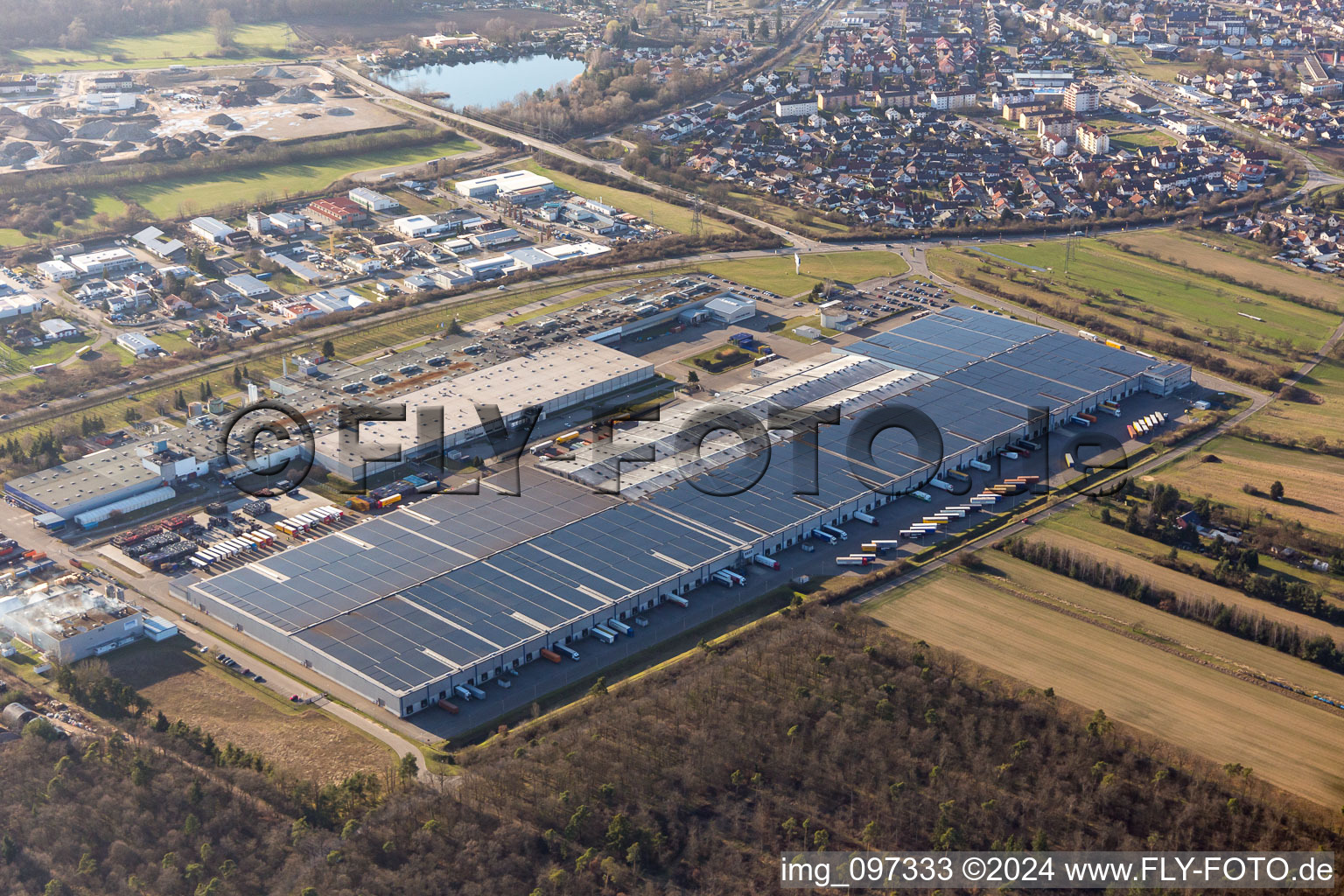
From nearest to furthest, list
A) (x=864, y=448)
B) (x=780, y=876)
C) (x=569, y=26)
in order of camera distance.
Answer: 1. (x=780, y=876)
2. (x=864, y=448)
3. (x=569, y=26)

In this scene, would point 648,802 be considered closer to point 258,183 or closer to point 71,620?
point 71,620

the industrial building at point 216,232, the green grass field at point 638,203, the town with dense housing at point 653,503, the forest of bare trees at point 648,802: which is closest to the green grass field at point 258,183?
the town with dense housing at point 653,503

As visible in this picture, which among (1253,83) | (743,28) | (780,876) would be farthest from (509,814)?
(743,28)

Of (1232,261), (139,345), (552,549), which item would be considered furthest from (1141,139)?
(139,345)

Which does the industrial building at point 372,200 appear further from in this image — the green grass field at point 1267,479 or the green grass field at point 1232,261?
the green grass field at point 1267,479

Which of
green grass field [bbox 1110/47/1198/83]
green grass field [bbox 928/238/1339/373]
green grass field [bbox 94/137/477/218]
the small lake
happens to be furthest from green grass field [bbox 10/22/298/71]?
green grass field [bbox 1110/47/1198/83]

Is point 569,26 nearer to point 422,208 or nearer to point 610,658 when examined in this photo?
point 422,208

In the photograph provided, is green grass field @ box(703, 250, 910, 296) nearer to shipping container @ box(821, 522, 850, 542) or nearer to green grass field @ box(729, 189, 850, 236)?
green grass field @ box(729, 189, 850, 236)
